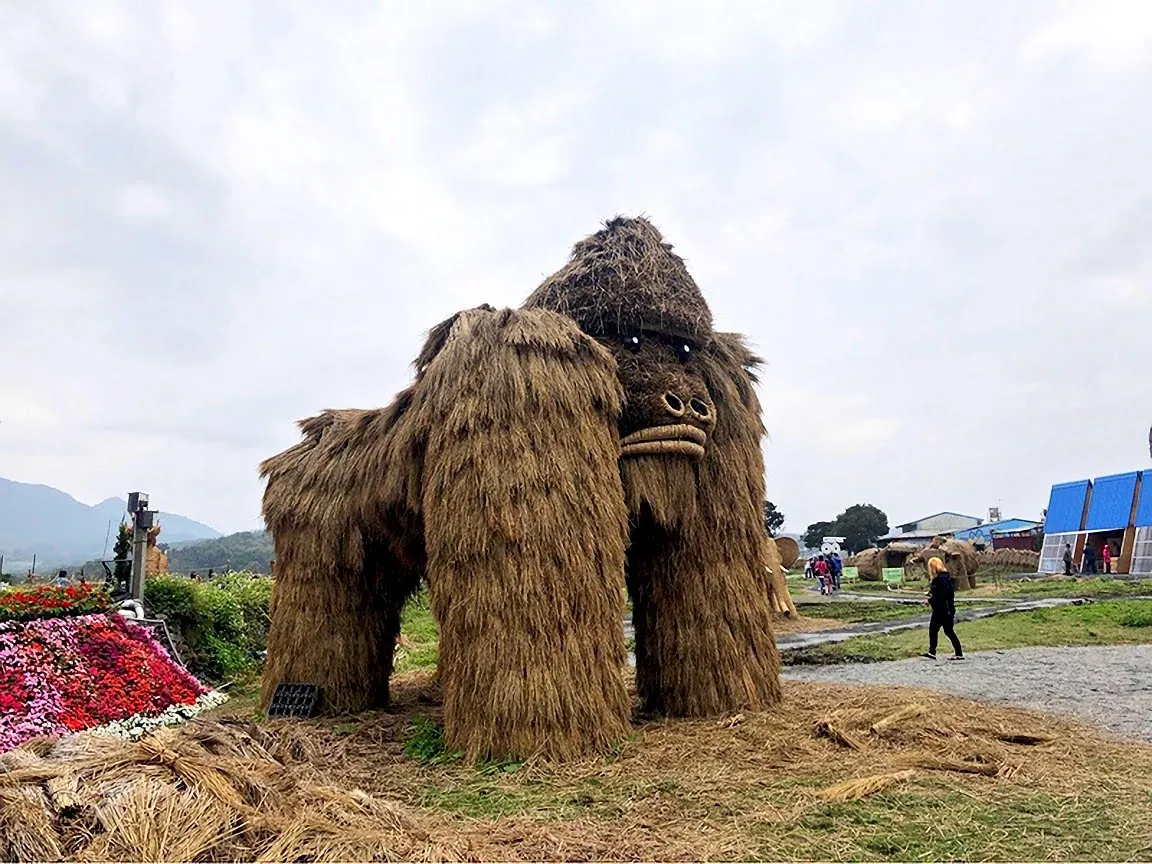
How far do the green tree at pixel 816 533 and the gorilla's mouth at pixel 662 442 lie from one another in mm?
66346

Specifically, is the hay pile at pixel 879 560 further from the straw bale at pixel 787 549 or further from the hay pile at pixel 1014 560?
the straw bale at pixel 787 549

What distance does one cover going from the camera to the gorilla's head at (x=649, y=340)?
5.93 metres

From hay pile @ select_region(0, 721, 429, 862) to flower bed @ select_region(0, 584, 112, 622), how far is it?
5471 millimetres

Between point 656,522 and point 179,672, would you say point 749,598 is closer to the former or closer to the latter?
point 656,522

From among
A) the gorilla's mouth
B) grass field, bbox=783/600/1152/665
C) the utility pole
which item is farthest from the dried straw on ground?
the utility pole

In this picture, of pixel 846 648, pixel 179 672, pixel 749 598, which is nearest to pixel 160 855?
pixel 749 598

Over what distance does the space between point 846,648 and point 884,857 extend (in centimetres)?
921

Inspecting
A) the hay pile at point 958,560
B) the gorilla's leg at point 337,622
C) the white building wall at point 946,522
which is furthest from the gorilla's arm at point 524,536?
the white building wall at point 946,522

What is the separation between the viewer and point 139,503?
11.5 m

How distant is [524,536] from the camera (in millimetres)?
5109

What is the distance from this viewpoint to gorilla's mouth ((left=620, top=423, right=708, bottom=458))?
5891 mm

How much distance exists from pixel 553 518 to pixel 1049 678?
6.34 m

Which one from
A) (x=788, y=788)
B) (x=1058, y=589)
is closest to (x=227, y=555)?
(x=1058, y=589)

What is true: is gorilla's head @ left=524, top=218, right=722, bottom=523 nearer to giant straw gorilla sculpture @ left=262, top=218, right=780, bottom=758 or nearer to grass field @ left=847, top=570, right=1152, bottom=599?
giant straw gorilla sculpture @ left=262, top=218, right=780, bottom=758
